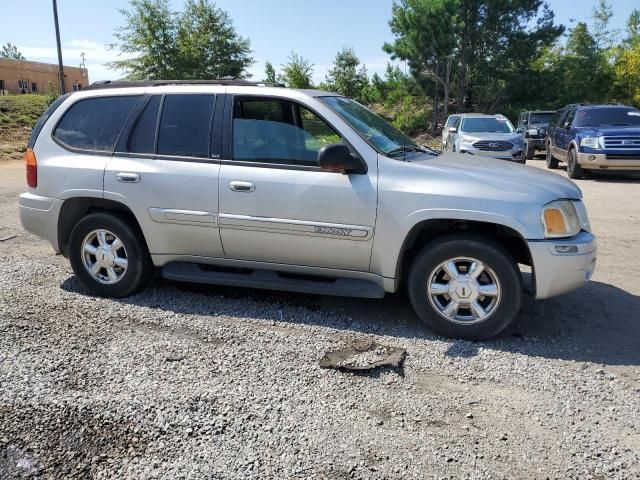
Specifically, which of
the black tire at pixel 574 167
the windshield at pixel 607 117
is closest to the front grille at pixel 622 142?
the black tire at pixel 574 167

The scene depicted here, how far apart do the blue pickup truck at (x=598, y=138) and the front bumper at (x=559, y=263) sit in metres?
10.9

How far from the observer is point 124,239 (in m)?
5.05

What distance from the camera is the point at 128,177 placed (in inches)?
194

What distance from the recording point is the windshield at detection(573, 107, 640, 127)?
47.7ft

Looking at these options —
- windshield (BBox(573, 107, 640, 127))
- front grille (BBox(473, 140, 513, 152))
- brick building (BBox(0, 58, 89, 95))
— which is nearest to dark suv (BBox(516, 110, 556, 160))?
front grille (BBox(473, 140, 513, 152))

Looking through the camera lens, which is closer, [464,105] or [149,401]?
[149,401]

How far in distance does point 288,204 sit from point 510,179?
170 cm

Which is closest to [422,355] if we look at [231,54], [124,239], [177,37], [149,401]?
[149,401]

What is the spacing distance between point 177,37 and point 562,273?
112 feet

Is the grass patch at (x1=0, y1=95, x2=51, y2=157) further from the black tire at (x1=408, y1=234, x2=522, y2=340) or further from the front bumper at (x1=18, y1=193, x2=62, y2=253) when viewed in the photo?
the black tire at (x1=408, y1=234, x2=522, y2=340)

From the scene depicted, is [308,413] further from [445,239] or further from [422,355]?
[445,239]

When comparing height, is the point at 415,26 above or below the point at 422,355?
above

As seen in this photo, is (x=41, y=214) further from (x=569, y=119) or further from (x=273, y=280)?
(x=569, y=119)

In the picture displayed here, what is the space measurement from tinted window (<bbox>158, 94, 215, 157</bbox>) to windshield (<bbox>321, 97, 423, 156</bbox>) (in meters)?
1.04
